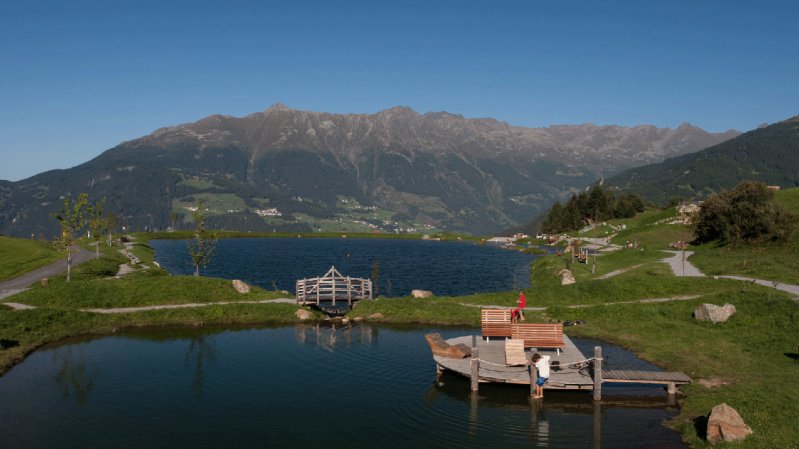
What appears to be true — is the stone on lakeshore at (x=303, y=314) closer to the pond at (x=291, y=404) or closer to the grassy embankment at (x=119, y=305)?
the grassy embankment at (x=119, y=305)

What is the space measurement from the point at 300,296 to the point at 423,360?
22920 mm

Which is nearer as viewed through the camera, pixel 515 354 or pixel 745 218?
pixel 515 354

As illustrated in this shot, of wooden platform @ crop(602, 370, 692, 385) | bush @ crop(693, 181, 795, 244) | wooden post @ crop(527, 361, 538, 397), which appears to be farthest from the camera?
bush @ crop(693, 181, 795, 244)

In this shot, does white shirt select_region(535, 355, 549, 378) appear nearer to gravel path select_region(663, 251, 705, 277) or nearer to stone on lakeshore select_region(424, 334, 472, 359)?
stone on lakeshore select_region(424, 334, 472, 359)

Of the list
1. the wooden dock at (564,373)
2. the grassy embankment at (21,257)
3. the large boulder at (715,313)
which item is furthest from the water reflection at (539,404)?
the grassy embankment at (21,257)

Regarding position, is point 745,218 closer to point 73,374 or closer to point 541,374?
point 541,374

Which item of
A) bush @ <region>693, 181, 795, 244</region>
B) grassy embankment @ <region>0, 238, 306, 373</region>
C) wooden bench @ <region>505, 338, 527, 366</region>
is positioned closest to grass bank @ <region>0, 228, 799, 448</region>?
grassy embankment @ <region>0, 238, 306, 373</region>

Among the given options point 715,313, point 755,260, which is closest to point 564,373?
point 715,313

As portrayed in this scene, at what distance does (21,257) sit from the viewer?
8325 centimetres

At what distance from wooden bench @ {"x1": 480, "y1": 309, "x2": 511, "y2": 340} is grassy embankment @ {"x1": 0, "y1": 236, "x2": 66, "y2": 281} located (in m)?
61.3

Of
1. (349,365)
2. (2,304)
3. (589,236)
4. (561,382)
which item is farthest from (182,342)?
(589,236)

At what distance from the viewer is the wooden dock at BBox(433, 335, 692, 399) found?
3012 centimetres

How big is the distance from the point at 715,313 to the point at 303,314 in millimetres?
34361

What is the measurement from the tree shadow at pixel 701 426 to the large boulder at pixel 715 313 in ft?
59.6
